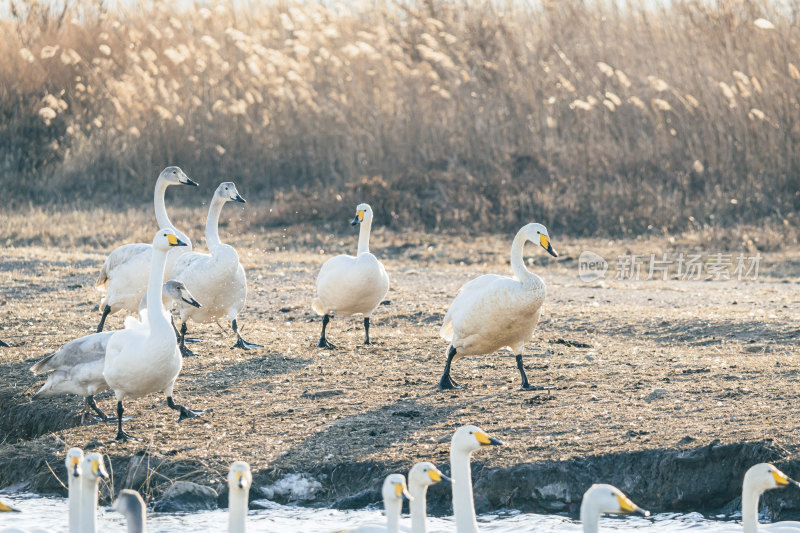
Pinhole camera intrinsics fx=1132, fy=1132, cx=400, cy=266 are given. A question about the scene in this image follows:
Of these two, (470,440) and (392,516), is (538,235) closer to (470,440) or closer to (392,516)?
(470,440)

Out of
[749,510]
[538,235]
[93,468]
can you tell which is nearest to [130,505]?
[93,468]

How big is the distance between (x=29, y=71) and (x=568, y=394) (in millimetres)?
13666

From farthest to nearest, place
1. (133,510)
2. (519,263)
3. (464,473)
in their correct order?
1. (519,263)
2. (464,473)
3. (133,510)

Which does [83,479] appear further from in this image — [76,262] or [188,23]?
[188,23]

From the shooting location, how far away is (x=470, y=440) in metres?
4.78

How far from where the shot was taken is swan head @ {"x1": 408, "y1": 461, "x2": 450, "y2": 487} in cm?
458

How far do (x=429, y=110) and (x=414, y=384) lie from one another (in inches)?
394

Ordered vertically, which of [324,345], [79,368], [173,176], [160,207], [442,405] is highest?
[173,176]

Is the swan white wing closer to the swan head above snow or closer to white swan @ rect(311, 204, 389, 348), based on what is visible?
white swan @ rect(311, 204, 389, 348)

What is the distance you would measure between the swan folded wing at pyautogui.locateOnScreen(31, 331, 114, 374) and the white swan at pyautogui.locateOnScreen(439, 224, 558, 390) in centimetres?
214

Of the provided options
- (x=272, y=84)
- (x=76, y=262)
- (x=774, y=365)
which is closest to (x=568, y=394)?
(x=774, y=365)

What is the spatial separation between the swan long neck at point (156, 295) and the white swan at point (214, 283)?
158 centimetres

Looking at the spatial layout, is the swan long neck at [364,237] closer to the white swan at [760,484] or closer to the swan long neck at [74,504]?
the swan long neck at [74,504]

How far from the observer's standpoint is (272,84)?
1802 centimetres
